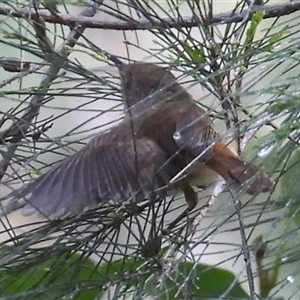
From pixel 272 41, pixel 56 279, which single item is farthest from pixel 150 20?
pixel 56 279

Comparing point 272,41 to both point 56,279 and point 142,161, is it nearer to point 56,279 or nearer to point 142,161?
point 142,161

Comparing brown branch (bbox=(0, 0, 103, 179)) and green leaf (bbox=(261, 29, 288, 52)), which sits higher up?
brown branch (bbox=(0, 0, 103, 179))

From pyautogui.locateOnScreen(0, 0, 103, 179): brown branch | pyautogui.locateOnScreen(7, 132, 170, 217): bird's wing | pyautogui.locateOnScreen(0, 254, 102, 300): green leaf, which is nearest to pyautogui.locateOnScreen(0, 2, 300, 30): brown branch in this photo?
pyautogui.locateOnScreen(0, 0, 103, 179): brown branch

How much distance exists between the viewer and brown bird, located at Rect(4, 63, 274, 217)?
64 cm

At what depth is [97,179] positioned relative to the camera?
682 mm

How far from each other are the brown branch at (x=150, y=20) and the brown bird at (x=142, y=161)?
0.05 m

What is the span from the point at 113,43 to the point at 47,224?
957 mm

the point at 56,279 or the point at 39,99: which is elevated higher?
the point at 39,99

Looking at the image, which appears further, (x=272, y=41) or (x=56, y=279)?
(x=56, y=279)

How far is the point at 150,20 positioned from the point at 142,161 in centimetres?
16

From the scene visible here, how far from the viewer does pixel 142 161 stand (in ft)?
2.36

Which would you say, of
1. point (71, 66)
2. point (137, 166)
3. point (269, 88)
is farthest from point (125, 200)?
point (269, 88)

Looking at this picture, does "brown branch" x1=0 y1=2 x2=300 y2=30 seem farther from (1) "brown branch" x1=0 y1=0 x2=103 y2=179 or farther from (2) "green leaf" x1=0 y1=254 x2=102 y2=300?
(2) "green leaf" x1=0 y1=254 x2=102 y2=300

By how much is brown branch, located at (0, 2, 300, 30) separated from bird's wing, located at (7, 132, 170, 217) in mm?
123
